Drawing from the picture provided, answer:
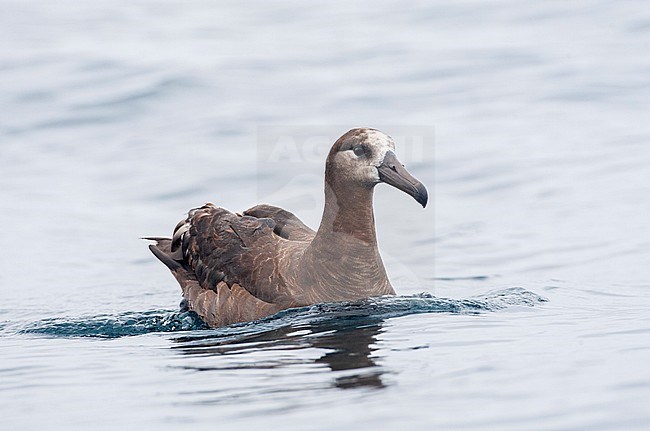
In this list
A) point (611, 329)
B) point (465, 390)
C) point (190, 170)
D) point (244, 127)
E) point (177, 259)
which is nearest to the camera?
point (465, 390)

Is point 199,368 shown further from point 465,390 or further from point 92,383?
point 465,390

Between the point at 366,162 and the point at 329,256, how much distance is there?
27.7 inches

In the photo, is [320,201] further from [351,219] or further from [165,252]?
[351,219]

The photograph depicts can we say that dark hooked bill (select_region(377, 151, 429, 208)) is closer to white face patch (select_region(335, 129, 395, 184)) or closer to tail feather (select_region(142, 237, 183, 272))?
white face patch (select_region(335, 129, 395, 184))

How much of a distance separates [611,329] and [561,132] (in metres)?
7.46

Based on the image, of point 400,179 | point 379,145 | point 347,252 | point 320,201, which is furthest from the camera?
point 320,201

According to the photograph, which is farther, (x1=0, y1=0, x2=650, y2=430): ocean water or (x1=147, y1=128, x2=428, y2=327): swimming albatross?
(x1=147, y1=128, x2=428, y2=327): swimming albatross

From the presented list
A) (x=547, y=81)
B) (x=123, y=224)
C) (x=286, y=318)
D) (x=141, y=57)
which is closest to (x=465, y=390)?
(x=286, y=318)

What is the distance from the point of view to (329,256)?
27.5 feet

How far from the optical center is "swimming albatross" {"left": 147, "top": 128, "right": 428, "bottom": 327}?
828cm

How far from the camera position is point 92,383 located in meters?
6.52

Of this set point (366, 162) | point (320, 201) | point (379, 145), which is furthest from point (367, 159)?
point (320, 201)

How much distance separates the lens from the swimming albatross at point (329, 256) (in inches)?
326

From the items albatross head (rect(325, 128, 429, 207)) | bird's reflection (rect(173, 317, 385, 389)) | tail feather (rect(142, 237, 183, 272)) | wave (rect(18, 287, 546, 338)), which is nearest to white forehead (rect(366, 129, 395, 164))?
albatross head (rect(325, 128, 429, 207))
